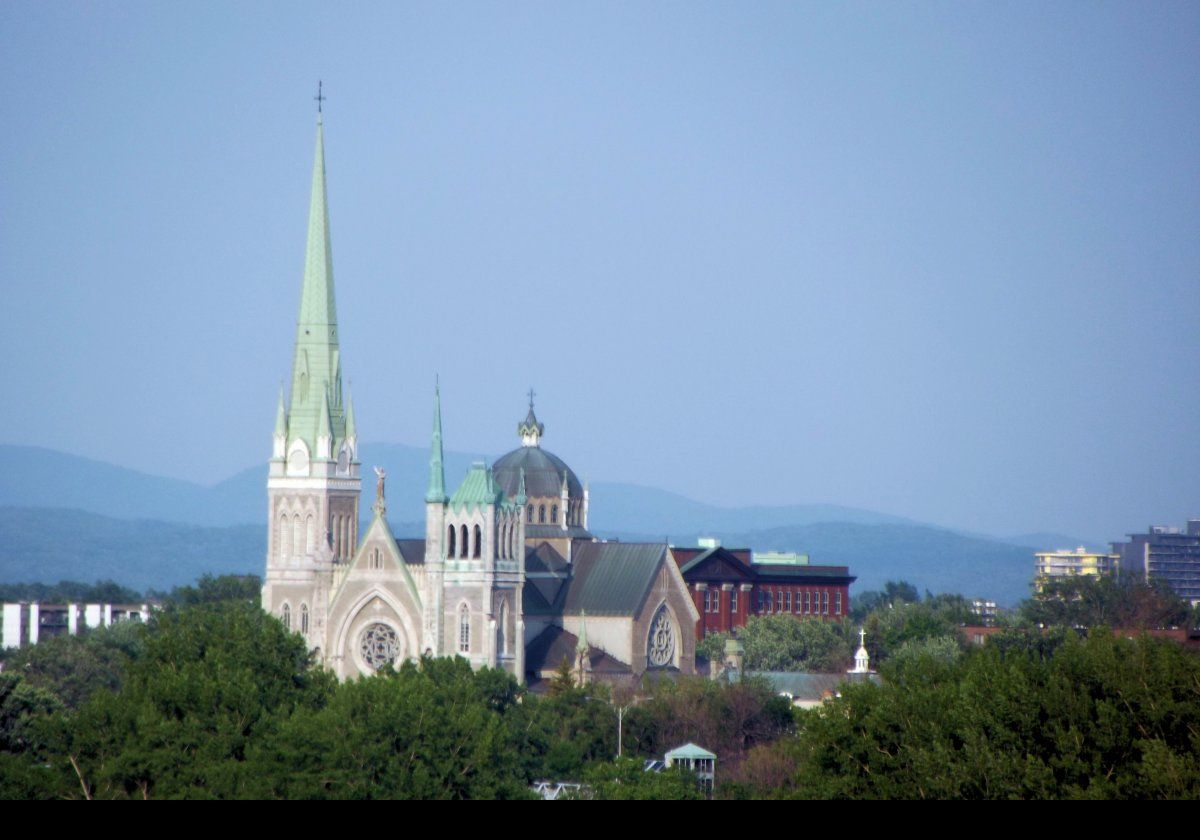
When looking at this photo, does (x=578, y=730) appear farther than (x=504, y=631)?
No

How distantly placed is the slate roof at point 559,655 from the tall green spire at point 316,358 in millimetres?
16775

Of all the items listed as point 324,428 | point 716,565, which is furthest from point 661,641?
point 716,565

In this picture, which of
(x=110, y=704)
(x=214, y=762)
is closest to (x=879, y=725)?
(x=214, y=762)

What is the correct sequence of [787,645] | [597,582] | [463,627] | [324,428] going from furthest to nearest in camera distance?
[787,645]
[324,428]
[597,582]
[463,627]

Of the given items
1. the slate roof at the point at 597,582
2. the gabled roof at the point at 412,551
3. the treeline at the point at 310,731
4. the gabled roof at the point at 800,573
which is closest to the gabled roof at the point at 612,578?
the slate roof at the point at 597,582

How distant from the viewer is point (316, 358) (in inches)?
4663

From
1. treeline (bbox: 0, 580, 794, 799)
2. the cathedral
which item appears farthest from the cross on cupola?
treeline (bbox: 0, 580, 794, 799)

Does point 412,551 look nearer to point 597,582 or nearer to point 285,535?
point 285,535

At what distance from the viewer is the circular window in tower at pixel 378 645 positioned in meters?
107

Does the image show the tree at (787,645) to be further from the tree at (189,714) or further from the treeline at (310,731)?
the tree at (189,714)

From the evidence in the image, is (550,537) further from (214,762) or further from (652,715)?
(214,762)

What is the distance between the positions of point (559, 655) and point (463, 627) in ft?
24.5
